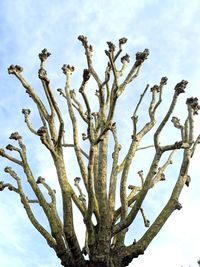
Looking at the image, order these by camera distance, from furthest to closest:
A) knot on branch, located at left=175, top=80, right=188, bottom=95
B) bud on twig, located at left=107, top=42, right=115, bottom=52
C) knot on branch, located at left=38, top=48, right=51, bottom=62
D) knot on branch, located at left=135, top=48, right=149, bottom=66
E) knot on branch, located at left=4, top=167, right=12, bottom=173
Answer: knot on branch, located at left=4, top=167, right=12, bottom=173, bud on twig, located at left=107, top=42, right=115, bottom=52, knot on branch, located at left=38, top=48, right=51, bottom=62, knot on branch, located at left=135, top=48, right=149, bottom=66, knot on branch, located at left=175, top=80, right=188, bottom=95

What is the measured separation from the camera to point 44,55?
792 centimetres

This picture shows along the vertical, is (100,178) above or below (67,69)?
below

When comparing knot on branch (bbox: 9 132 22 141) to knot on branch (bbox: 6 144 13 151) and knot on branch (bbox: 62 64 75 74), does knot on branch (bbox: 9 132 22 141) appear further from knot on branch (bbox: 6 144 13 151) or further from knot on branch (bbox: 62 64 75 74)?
knot on branch (bbox: 62 64 75 74)

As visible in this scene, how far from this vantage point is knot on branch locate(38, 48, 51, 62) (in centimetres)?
783

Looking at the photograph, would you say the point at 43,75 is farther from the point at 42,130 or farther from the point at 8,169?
the point at 8,169

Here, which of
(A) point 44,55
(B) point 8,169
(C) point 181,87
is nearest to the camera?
(C) point 181,87

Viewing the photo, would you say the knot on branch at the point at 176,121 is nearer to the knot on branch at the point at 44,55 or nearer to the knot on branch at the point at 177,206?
the knot on branch at the point at 177,206

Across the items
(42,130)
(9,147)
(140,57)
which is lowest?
(42,130)

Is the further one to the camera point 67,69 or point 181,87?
point 67,69

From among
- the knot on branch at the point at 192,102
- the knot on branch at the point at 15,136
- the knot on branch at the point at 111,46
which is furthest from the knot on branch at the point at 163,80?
the knot on branch at the point at 15,136

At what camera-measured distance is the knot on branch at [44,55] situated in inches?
308

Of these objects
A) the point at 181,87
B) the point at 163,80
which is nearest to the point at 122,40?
the point at 163,80

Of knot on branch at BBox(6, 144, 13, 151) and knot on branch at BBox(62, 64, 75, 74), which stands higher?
knot on branch at BBox(62, 64, 75, 74)

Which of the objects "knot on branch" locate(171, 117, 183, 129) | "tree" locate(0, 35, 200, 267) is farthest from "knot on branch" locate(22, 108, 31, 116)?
"knot on branch" locate(171, 117, 183, 129)
